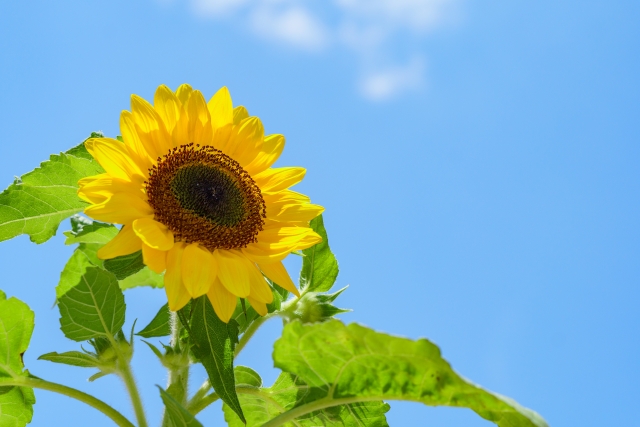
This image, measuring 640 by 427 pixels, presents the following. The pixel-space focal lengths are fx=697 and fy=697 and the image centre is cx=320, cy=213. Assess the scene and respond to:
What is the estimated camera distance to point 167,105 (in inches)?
81.3

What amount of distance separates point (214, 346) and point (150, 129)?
2.20 feet

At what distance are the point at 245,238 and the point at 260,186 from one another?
223 millimetres

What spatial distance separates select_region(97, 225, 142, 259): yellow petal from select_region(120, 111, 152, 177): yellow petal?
26 centimetres

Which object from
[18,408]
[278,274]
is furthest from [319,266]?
[18,408]

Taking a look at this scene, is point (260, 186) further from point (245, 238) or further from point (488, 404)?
point (488, 404)

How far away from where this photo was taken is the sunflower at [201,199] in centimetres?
182

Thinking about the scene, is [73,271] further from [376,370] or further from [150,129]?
[376,370]

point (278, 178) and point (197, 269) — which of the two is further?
point (278, 178)

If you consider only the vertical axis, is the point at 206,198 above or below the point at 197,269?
above

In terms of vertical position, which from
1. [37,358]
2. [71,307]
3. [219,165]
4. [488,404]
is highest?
[219,165]

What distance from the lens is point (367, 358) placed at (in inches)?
66.1

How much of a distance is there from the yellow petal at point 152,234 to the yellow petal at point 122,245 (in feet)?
0.10

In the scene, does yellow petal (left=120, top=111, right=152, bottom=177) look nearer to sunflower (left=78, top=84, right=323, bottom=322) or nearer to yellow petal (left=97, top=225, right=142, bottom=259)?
sunflower (left=78, top=84, right=323, bottom=322)

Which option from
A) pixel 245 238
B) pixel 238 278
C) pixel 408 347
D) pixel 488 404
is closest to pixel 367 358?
pixel 408 347
